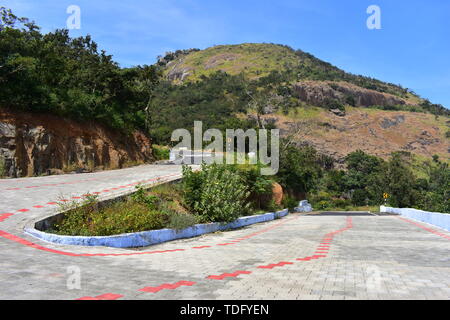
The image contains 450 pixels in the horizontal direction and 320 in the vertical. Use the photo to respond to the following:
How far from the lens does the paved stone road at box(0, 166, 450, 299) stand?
17.7 feet

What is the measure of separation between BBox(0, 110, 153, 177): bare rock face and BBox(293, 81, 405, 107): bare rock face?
287ft

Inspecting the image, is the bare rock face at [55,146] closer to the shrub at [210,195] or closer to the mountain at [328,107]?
the shrub at [210,195]

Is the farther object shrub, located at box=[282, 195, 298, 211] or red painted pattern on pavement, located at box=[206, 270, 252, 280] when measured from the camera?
shrub, located at box=[282, 195, 298, 211]

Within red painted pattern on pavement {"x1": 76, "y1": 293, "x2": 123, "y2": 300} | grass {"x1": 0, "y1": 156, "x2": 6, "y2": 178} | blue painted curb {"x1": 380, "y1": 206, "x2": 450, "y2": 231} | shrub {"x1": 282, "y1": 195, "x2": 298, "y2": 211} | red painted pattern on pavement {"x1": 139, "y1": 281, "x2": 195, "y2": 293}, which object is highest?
grass {"x1": 0, "y1": 156, "x2": 6, "y2": 178}

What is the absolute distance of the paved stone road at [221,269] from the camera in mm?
5395

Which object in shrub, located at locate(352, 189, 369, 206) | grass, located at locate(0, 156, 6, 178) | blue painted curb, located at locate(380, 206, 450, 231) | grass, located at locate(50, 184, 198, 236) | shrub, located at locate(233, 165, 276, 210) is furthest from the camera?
shrub, located at locate(352, 189, 369, 206)

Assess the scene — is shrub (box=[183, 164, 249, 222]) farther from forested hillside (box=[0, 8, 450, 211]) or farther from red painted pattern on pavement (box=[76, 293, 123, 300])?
forested hillside (box=[0, 8, 450, 211])

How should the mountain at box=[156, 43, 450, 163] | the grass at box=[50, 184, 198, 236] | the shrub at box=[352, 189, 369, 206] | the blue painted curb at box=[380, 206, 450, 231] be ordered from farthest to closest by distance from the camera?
the mountain at box=[156, 43, 450, 163]
the shrub at box=[352, 189, 369, 206]
the blue painted curb at box=[380, 206, 450, 231]
the grass at box=[50, 184, 198, 236]

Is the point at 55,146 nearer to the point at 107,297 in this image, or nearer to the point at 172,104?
the point at 107,297

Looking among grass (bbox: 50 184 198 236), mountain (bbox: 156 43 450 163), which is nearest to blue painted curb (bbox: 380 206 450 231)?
grass (bbox: 50 184 198 236)

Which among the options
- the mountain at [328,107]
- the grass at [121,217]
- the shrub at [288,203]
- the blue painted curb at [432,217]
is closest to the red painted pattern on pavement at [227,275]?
the grass at [121,217]

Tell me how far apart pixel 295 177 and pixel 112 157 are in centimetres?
1834

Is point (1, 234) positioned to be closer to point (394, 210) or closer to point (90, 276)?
point (90, 276)

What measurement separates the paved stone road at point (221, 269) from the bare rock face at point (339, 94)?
101 m
